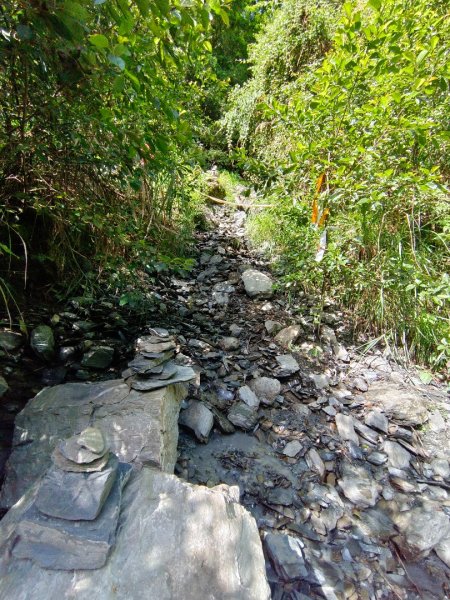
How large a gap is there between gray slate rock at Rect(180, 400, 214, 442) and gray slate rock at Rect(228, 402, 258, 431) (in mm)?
148

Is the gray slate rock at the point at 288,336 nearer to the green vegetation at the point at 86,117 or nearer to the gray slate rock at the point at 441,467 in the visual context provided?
the gray slate rock at the point at 441,467

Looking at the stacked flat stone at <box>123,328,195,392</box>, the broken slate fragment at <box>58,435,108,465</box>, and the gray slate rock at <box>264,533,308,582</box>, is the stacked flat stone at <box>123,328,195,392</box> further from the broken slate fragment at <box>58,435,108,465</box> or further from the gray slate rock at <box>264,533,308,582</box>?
the gray slate rock at <box>264,533,308,582</box>

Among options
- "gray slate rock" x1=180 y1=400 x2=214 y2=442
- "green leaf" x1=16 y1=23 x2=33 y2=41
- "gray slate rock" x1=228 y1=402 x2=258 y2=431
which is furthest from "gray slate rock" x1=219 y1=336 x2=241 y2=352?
"green leaf" x1=16 y1=23 x2=33 y2=41

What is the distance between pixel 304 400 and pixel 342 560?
2.90 ft

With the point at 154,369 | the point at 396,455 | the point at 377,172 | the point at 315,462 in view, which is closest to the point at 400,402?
the point at 396,455

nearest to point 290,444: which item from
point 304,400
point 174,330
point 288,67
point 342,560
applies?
point 304,400

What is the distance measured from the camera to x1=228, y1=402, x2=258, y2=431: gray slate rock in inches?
71.8

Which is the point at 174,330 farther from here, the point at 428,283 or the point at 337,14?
the point at 337,14

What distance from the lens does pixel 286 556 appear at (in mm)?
1248

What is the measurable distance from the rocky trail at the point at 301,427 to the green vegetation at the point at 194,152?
1.23ft

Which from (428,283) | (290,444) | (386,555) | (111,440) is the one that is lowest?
(386,555)

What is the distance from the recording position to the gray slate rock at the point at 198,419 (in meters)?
1.69

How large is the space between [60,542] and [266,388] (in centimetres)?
145

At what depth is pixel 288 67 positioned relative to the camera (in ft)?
15.2
